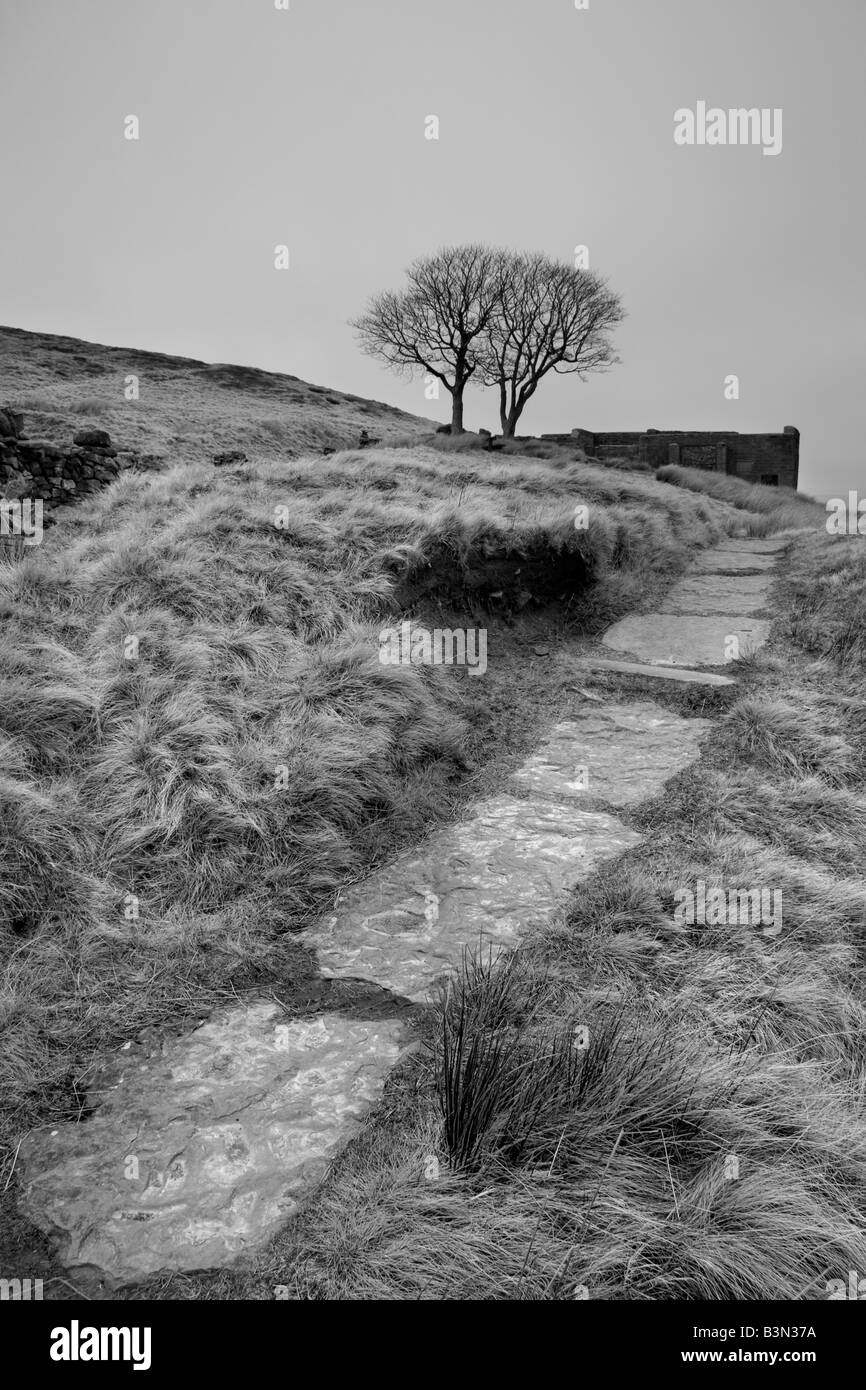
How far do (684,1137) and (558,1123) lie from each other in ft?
1.14

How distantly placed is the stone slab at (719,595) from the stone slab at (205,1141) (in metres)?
6.30

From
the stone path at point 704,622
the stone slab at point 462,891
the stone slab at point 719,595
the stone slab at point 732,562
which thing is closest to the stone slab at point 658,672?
the stone path at point 704,622

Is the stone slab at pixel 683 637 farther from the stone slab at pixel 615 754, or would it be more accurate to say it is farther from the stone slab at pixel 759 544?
the stone slab at pixel 759 544

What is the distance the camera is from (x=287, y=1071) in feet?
8.31

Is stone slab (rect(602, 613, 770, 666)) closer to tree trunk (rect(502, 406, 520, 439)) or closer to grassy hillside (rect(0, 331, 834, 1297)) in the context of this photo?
grassy hillside (rect(0, 331, 834, 1297))

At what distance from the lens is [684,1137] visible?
2.15 metres

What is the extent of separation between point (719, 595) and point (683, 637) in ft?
5.85

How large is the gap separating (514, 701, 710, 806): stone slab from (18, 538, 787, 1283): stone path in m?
0.02

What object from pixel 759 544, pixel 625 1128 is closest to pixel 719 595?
pixel 759 544

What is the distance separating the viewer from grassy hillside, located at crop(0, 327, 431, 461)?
725 inches

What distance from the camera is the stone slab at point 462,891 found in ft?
10.2

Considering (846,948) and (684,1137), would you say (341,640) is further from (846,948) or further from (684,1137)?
(684,1137)

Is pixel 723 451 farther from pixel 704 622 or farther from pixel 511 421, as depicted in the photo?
pixel 704 622

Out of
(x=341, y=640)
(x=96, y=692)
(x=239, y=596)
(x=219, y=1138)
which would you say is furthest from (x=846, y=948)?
(x=239, y=596)
